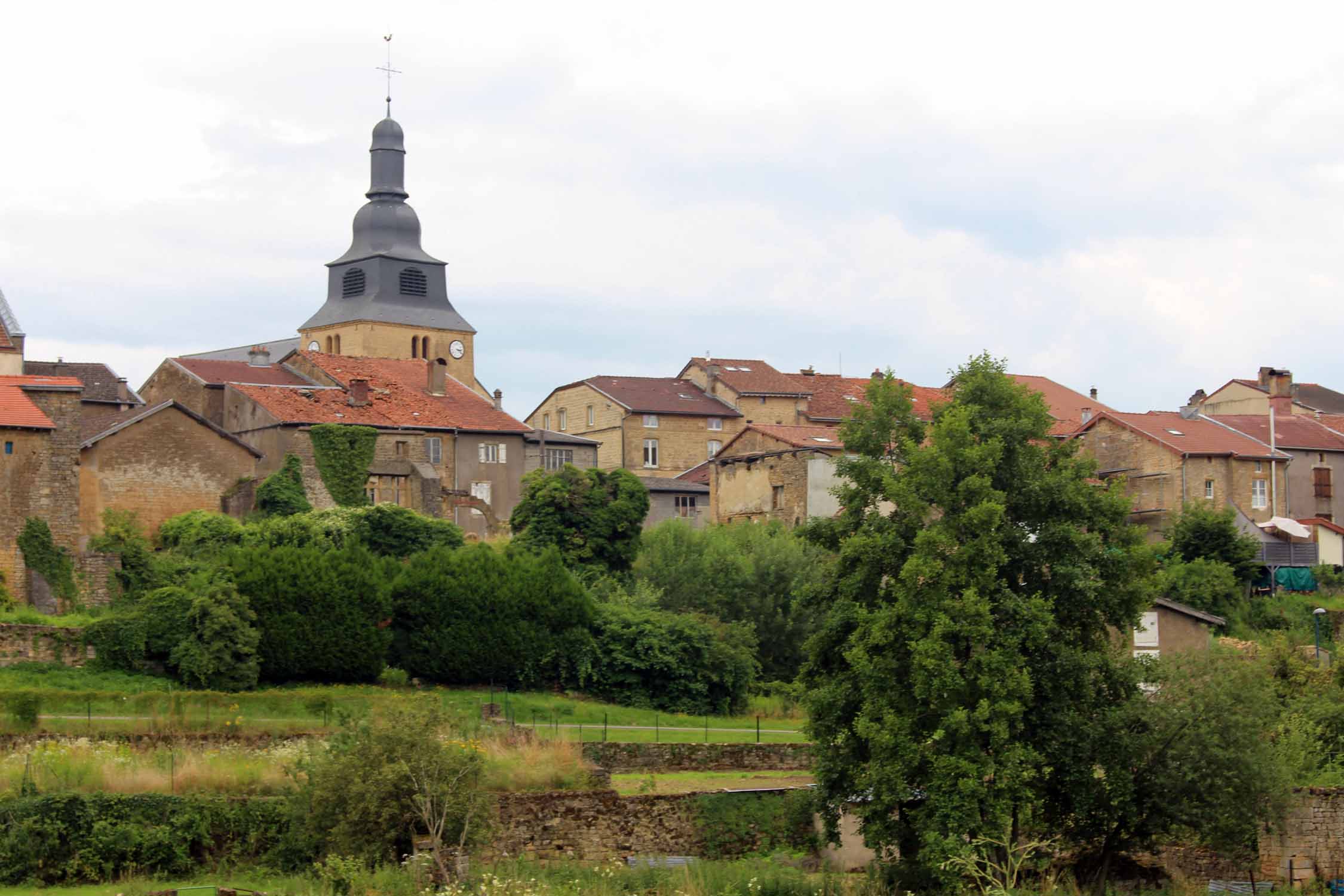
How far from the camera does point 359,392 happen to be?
61719mm

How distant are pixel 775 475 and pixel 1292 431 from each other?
20142 millimetres

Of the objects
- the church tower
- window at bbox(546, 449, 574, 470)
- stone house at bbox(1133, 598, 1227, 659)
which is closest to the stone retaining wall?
stone house at bbox(1133, 598, 1227, 659)

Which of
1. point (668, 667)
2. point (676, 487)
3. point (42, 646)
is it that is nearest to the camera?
point (42, 646)

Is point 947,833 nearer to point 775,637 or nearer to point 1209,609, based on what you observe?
point 775,637

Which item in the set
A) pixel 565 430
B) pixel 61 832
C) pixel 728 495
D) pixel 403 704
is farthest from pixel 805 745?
pixel 565 430

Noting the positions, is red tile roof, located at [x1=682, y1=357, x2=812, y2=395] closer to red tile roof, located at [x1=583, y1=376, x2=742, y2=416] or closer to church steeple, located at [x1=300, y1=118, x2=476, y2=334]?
red tile roof, located at [x1=583, y1=376, x2=742, y2=416]

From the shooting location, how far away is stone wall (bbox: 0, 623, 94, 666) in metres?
39.3

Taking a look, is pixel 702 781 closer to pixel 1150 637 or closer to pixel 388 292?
pixel 1150 637

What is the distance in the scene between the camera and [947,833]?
26562mm

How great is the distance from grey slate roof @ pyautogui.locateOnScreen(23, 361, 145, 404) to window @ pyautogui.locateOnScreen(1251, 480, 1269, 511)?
38196mm

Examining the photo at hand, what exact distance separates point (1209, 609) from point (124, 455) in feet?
104

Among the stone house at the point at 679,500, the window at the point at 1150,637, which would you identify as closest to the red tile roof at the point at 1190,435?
the stone house at the point at 679,500

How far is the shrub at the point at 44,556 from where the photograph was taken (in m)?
44.5

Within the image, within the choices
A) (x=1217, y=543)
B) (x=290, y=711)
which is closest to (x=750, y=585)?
(x=290, y=711)
